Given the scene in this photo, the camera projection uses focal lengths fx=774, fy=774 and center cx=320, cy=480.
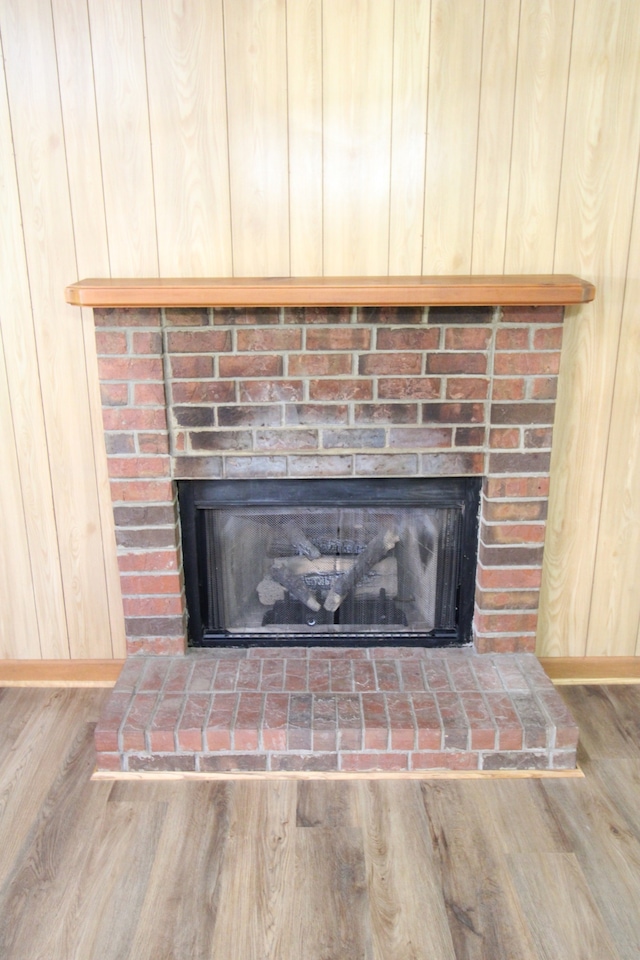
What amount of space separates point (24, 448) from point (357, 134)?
1.31 m

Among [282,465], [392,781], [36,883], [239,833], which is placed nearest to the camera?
[36,883]

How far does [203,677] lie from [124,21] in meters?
1.79

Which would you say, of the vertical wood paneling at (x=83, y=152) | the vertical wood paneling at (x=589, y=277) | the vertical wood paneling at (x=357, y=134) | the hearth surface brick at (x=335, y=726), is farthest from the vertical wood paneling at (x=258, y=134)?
the hearth surface brick at (x=335, y=726)

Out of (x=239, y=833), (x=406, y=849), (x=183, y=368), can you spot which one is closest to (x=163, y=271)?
(x=183, y=368)

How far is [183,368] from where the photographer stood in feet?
7.01

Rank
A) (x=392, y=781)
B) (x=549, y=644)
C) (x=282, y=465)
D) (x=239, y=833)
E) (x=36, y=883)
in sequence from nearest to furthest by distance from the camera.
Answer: (x=36, y=883), (x=239, y=833), (x=392, y=781), (x=282, y=465), (x=549, y=644)

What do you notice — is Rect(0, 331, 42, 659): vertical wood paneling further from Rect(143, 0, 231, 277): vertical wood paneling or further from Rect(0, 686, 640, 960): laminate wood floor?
Rect(143, 0, 231, 277): vertical wood paneling

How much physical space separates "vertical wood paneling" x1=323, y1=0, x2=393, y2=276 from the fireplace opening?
67cm

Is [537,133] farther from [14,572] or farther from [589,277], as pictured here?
[14,572]

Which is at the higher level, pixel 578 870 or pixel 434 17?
pixel 434 17

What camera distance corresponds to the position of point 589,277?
2.18 metres

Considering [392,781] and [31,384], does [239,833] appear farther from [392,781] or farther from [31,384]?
[31,384]

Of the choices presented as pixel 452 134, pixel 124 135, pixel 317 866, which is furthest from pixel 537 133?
pixel 317 866

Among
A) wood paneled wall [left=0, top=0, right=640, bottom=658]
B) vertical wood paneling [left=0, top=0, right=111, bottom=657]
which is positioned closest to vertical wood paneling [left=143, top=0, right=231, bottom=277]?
wood paneled wall [left=0, top=0, right=640, bottom=658]
